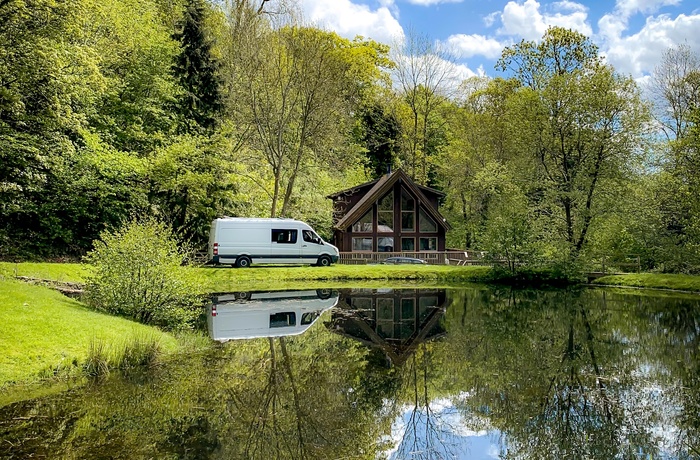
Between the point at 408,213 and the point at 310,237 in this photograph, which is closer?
the point at 310,237

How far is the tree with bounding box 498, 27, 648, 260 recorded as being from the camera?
28.2 meters

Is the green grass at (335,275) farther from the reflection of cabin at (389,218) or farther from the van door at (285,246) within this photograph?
the reflection of cabin at (389,218)

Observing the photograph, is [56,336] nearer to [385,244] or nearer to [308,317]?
[308,317]

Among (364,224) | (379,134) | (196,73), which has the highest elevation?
(379,134)

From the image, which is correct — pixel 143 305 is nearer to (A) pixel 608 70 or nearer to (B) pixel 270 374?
(B) pixel 270 374

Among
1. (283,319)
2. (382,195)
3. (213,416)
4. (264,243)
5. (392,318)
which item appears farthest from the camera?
(382,195)

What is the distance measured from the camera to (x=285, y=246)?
90.4ft

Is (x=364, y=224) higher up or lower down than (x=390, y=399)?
higher up

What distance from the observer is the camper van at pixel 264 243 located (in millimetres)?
26016

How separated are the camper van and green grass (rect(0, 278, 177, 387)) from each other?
46.8 feet

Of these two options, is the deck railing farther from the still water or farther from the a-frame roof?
the still water

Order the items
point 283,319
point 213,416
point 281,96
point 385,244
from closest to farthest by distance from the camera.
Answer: point 213,416 < point 283,319 < point 281,96 < point 385,244

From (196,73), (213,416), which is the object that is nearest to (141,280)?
(213,416)

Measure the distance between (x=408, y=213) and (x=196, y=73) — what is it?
17.5m
